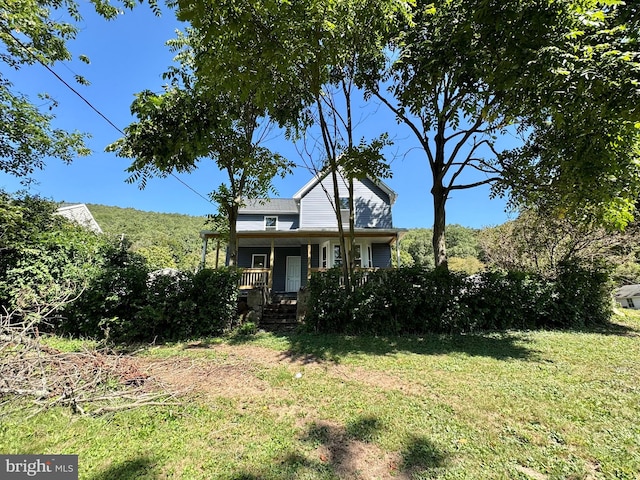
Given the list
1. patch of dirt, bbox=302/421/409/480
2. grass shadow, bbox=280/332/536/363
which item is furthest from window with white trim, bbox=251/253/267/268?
patch of dirt, bbox=302/421/409/480

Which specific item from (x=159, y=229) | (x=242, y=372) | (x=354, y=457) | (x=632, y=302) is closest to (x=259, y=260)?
(x=242, y=372)

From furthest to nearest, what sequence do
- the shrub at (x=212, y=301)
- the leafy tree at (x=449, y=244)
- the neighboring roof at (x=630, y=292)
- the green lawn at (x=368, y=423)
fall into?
the leafy tree at (x=449, y=244) < the neighboring roof at (x=630, y=292) < the shrub at (x=212, y=301) < the green lawn at (x=368, y=423)

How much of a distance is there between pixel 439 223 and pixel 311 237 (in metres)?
6.73

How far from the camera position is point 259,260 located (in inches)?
622

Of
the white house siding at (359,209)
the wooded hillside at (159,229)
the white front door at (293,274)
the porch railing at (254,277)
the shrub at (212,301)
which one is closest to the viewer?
the shrub at (212,301)

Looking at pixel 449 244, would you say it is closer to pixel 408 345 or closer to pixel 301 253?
pixel 301 253

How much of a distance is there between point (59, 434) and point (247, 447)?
5.95ft

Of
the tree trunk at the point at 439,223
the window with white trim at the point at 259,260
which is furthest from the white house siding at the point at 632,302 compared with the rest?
the window with white trim at the point at 259,260

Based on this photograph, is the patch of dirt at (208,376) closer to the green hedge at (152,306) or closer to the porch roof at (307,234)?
the green hedge at (152,306)

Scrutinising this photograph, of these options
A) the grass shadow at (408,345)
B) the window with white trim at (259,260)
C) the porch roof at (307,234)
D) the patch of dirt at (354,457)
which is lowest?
the patch of dirt at (354,457)

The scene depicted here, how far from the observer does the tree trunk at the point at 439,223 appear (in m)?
8.22

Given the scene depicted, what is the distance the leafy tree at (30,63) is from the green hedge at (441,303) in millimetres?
9665

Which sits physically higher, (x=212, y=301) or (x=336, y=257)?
(x=336, y=257)

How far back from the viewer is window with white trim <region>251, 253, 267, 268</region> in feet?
51.4
